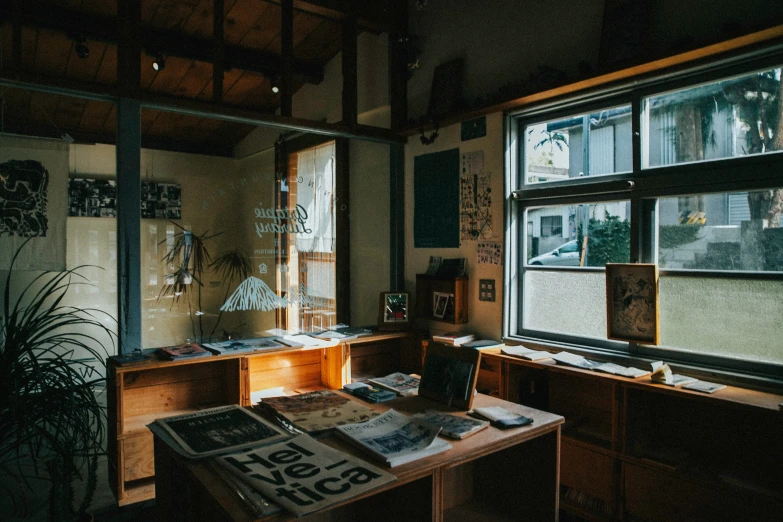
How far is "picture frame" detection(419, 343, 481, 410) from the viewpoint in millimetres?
2002

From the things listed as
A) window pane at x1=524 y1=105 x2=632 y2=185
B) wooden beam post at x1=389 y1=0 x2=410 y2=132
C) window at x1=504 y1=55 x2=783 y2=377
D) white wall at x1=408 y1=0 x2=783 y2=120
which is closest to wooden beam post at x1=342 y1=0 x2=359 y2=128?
wooden beam post at x1=389 y1=0 x2=410 y2=132

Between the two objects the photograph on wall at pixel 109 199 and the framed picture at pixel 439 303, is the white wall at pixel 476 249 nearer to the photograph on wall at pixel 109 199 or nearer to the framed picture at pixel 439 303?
the framed picture at pixel 439 303

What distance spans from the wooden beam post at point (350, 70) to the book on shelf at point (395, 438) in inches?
115

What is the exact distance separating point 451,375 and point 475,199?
1982mm

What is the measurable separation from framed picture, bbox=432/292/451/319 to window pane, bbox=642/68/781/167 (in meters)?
1.69

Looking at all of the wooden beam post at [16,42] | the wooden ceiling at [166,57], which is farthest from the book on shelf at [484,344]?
the wooden beam post at [16,42]

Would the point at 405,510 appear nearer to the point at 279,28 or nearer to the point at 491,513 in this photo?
the point at 491,513

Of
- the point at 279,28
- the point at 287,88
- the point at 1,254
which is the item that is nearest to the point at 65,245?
the point at 1,254

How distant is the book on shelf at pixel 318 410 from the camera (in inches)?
70.6

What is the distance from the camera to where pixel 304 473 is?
54.2 inches

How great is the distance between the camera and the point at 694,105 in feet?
8.89

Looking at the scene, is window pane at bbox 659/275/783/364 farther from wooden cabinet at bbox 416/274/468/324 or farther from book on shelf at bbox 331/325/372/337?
book on shelf at bbox 331/325/372/337

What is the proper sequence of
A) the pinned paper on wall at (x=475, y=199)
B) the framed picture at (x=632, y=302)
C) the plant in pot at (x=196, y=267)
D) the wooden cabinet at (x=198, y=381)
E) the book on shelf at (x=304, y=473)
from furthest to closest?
1. the pinned paper on wall at (x=475, y=199)
2. the plant in pot at (x=196, y=267)
3. the wooden cabinet at (x=198, y=381)
4. the framed picture at (x=632, y=302)
5. the book on shelf at (x=304, y=473)

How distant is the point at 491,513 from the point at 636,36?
2621mm
